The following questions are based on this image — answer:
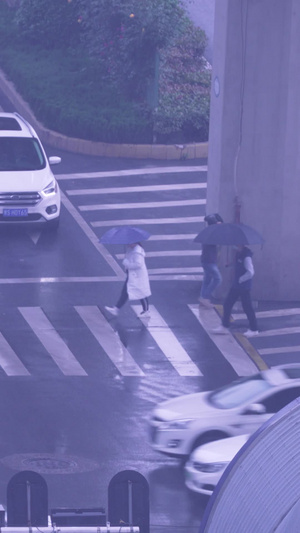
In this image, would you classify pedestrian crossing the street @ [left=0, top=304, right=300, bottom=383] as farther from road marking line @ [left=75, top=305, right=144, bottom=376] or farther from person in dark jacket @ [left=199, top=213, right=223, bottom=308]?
person in dark jacket @ [left=199, top=213, right=223, bottom=308]

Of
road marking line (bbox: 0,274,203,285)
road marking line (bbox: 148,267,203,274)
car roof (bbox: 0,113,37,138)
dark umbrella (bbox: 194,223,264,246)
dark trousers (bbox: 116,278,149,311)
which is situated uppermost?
car roof (bbox: 0,113,37,138)

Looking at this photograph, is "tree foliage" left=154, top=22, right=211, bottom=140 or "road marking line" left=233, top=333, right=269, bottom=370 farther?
"tree foliage" left=154, top=22, right=211, bottom=140

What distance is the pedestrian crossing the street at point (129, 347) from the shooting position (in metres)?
16.2

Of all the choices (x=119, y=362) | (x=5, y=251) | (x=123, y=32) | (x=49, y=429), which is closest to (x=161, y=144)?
(x=123, y=32)

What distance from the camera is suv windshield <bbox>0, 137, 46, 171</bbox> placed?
2270 centimetres

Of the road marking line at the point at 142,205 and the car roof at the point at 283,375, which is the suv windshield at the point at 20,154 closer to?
the road marking line at the point at 142,205

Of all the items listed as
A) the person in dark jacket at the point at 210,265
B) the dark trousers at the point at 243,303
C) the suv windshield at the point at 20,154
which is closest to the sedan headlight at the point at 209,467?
the dark trousers at the point at 243,303

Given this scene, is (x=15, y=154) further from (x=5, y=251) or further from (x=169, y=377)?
→ (x=169, y=377)

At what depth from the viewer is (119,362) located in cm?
1655

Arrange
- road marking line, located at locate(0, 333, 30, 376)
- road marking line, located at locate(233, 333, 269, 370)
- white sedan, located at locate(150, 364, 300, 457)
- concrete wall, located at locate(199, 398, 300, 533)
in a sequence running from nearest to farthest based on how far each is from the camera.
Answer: concrete wall, located at locate(199, 398, 300, 533) < white sedan, located at locate(150, 364, 300, 457) < road marking line, located at locate(0, 333, 30, 376) < road marking line, located at locate(233, 333, 269, 370)

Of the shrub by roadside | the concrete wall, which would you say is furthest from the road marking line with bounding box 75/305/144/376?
the shrub by roadside

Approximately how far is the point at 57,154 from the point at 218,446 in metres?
17.1

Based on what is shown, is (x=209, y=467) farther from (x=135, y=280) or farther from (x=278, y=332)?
(x=135, y=280)

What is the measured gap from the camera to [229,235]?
1783 centimetres
